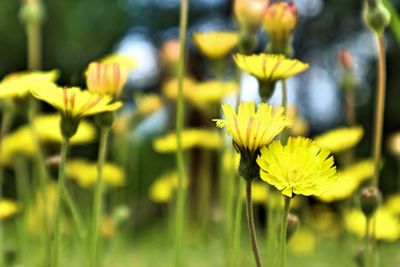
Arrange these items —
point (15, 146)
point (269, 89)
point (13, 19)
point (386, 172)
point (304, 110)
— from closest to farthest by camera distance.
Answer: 1. point (269, 89)
2. point (15, 146)
3. point (386, 172)
4. point (13, 19)
5. point (304, 110)

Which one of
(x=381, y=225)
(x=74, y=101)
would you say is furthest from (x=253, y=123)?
(x=381, y=225)

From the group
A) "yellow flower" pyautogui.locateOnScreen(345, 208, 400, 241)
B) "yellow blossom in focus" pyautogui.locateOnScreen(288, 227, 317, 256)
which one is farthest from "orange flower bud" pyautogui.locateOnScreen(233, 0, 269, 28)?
"yellow blossom in focus" pyautogui.locateOnScreen(288, 227, 317, 256)

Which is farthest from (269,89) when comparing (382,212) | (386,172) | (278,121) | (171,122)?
(386,172)

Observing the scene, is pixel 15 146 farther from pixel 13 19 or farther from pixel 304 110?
pixel 304 110

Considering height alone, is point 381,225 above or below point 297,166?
below

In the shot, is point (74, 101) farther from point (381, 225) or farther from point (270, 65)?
point (381, 225)

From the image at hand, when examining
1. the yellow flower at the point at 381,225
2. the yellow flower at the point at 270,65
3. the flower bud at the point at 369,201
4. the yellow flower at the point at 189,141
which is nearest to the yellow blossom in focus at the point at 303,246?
the yellow flower at the point at 189,141
